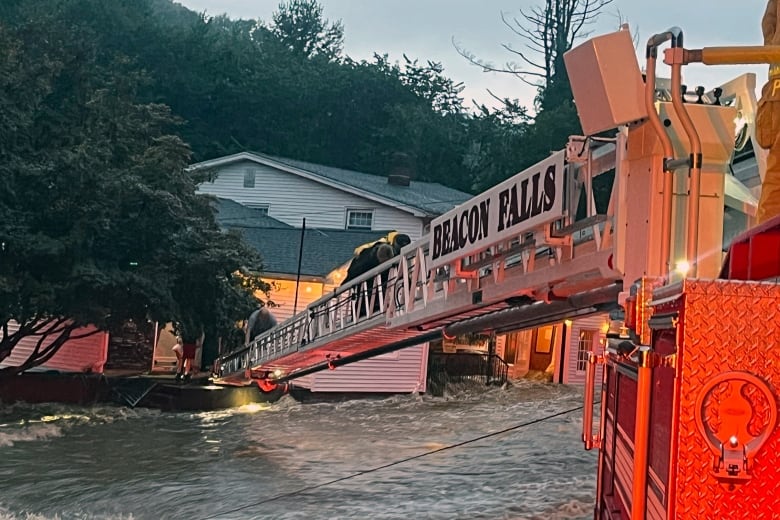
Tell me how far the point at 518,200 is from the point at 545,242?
0.39m

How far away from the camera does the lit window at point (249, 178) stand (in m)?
27.8

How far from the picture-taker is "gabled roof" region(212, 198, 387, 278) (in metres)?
21.2

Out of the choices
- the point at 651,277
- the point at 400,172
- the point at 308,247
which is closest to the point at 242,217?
the point at 308,247

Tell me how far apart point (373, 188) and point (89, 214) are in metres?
12.1

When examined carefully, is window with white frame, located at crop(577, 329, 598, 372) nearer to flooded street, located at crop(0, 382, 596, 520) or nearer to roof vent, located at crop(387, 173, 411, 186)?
flooded street, located at crop(0, 382, 596, 520)

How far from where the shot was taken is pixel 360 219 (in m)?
26.0

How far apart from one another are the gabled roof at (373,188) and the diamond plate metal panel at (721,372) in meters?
21.7

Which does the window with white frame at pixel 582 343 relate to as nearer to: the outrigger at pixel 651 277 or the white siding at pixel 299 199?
the white siding at pixel 299 199

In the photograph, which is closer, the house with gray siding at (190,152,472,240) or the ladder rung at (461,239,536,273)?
the ladder rung at (461,239,536,273)

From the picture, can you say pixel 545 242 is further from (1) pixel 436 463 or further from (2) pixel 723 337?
(1) pixel 436 463

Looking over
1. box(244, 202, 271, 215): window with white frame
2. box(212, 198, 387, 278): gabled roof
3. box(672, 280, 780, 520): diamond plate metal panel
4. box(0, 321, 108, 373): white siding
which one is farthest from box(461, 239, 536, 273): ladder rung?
box(244, 202, 271, 215): window with white frame

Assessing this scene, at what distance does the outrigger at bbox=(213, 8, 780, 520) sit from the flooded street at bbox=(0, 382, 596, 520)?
284cm

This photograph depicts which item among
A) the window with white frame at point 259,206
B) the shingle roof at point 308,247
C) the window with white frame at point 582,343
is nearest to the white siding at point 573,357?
the window with white frame at point 582,343

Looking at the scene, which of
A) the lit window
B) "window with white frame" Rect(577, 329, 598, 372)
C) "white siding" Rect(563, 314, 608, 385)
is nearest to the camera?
"white siding" Rect(563, 314, 608, 385)
